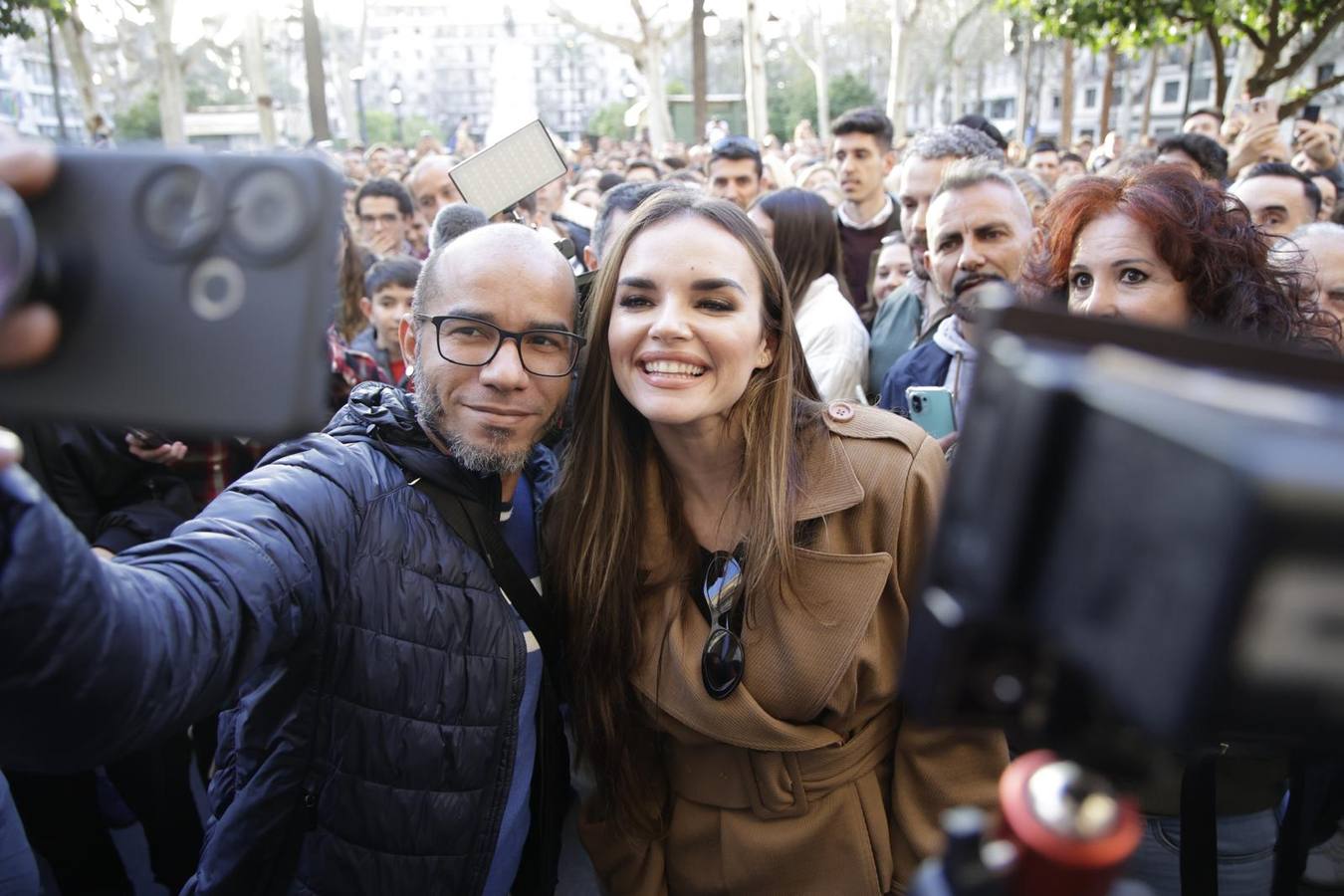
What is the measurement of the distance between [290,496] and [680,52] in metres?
94.4

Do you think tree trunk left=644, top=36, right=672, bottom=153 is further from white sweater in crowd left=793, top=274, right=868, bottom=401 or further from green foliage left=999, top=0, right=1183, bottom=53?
white sweater in crowd left=793, top=274, right=868, bottom=401

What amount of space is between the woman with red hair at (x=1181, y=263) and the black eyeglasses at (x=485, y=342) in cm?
118

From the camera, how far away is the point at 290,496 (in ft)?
4.93

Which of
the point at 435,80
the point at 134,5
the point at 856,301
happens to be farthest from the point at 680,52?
the point at 856,301

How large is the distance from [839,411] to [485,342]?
770mm

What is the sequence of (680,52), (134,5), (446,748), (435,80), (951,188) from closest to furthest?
(446,748), (951,188), (134,5), (680,52), (435,80)

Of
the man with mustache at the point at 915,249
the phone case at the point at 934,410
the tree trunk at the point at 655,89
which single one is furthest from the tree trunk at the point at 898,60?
the phone case at the point at 934,410

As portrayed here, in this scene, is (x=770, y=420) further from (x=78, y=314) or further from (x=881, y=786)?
(x=78, y=314)

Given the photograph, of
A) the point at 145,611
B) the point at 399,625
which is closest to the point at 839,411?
the point at 399,625

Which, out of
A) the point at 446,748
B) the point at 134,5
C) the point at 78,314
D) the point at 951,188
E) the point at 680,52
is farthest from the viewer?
the point at 680,52

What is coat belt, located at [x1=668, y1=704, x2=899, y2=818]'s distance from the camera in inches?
69.7

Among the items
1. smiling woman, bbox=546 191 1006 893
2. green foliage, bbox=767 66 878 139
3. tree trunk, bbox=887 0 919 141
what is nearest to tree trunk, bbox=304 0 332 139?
smiling woman, bbox=546 191 1006 893

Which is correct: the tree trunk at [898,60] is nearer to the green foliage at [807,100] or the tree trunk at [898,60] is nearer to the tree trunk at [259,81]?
the tree trunk at [259,81]

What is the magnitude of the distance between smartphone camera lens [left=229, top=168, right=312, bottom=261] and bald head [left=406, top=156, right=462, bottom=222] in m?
6.33
